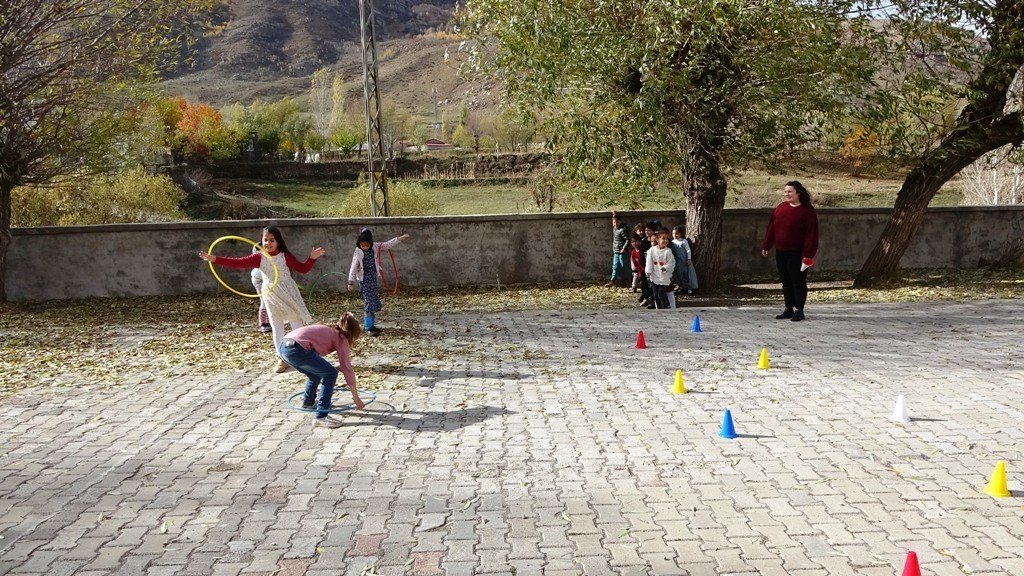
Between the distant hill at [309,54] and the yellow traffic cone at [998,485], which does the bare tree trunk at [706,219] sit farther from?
the distant hill at [309,54]

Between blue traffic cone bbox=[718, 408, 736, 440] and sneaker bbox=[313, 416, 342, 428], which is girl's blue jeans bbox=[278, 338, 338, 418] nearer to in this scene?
sneaker bbox=[313, 416, 342, 428]

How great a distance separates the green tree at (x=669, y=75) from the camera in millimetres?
12547

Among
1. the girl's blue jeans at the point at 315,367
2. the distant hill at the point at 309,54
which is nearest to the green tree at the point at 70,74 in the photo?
the girl's blue jeans at the point at 315,367

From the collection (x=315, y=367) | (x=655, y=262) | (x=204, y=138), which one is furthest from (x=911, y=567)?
(x=204, y=138)

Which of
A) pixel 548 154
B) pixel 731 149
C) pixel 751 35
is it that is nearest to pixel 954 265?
pixel 731 149

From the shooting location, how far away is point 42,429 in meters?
6.96

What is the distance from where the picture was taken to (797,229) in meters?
11.1

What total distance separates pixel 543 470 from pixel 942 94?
39.7 feet

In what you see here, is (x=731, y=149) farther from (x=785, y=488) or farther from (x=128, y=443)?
(x=128, y=443)

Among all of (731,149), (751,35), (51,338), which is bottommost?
(51,338)

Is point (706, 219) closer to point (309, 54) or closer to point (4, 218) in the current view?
point (4, 218)

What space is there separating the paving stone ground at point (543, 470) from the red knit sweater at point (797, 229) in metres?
1.96

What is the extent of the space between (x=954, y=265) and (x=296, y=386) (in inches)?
599

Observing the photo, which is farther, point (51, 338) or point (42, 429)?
point (51, 338)
